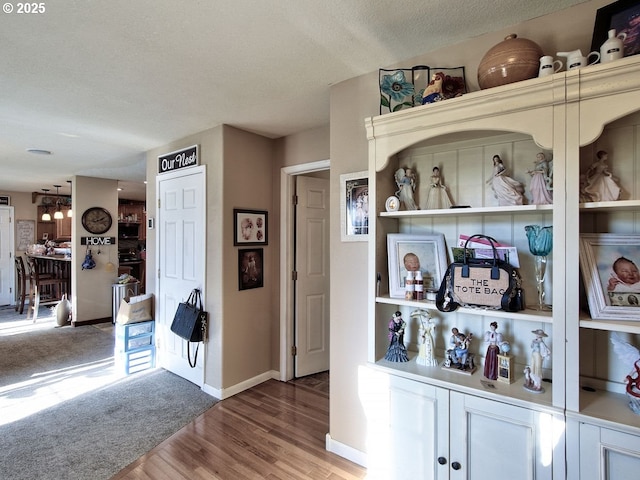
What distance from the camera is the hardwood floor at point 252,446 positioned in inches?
82.3

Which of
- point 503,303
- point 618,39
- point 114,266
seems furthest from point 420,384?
point 114,266

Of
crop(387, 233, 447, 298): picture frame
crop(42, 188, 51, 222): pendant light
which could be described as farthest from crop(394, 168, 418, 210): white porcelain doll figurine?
crop(42, 188, 51, 222): pendant light

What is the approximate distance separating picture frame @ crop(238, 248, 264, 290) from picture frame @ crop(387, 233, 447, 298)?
178cm

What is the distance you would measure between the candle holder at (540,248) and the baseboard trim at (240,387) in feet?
8.44

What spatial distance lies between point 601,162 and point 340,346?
1647 millimetres

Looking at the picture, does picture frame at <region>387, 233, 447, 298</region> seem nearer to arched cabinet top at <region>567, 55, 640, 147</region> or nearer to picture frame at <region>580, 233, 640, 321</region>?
picture frame at <region>580, 233, 640, 321</region>

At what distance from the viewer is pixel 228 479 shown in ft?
6.68

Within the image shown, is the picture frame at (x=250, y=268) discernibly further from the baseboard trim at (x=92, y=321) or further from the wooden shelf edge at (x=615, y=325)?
the baseboard trim at (x=92, y=321)

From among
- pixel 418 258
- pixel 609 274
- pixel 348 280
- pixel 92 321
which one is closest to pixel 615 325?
pixel 609 274

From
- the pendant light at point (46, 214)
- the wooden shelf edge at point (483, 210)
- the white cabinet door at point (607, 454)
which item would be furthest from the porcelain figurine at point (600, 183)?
the pendant light at point (46, 214)

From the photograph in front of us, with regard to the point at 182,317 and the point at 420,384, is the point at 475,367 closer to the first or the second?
the point at 420,384

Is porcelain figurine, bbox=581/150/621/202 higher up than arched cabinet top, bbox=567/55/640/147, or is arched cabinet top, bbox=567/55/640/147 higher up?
arched cabinet top, bbox=567/55/640/147

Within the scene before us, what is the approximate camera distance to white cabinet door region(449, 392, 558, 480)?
128 centimetres

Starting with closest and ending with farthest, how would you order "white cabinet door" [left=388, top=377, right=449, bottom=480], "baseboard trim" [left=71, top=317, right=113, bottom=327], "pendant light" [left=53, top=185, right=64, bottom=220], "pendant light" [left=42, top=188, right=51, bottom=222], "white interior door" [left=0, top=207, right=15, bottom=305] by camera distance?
"white cabinet door" [left=388, top=377, right=449, bottom=480] → "baseboard trim" [left=71, top=317, right=113, bottom=327] → "white interior door" [left=0, top=207, right=15, bottom=305] → "pendant light" [left=53, top=185, right=64, bottom=220] → "pendant light" [left=42, top=188, right=51, bottom=222]
